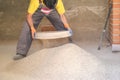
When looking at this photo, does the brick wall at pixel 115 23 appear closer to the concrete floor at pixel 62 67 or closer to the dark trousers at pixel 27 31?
the concrete floor at pixel 62 67

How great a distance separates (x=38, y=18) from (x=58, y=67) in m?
1.15

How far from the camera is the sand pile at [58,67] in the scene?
3.51 meters

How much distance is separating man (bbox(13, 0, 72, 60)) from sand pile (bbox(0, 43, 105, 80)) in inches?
17.8

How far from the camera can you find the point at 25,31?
444 cm

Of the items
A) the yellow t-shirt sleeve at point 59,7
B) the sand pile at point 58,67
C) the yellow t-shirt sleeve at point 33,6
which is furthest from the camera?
the yellow t-shirt sleeve at point 59,7

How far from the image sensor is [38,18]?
448cm

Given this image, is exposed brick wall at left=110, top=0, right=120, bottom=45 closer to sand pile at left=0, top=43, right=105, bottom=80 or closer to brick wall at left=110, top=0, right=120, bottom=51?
brick wall at left=110, top=0, right=120, bottom=51

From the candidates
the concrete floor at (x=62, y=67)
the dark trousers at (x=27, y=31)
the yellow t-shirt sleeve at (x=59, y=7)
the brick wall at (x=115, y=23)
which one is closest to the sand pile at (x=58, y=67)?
the concrete floor at (x=62, y=67)

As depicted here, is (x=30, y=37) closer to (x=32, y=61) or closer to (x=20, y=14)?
(x=32, y=61)

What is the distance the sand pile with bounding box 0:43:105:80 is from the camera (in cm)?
351

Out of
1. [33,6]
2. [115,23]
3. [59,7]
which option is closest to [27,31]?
[33,6]

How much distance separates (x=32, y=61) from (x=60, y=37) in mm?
533

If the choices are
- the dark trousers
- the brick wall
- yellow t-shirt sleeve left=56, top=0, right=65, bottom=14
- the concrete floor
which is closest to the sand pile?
the concrete floor

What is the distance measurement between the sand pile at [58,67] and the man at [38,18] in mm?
452
